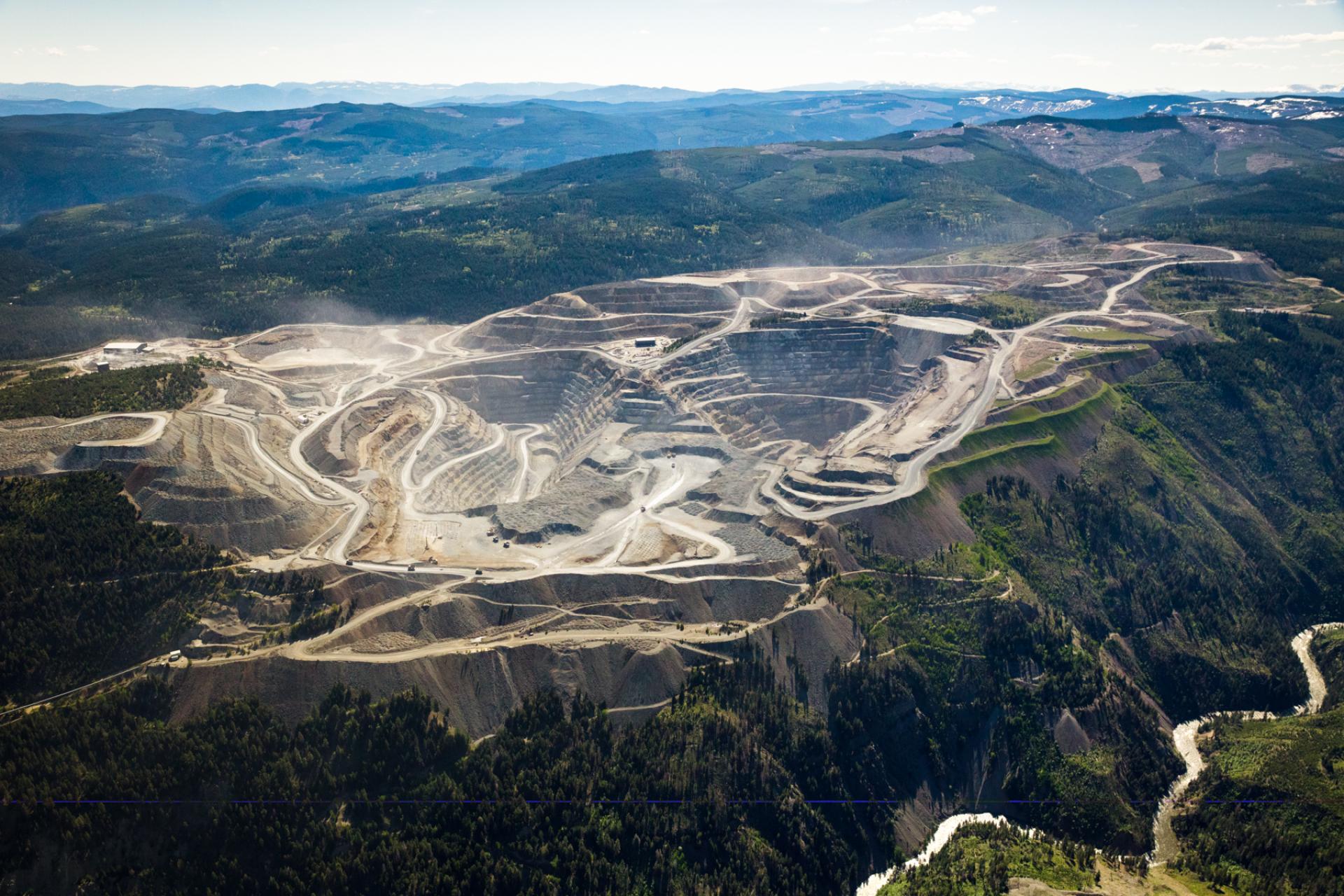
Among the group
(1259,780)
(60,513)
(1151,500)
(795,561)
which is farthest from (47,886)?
(1151,500)

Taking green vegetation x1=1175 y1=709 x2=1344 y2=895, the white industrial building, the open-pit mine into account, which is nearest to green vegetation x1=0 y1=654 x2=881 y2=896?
the open-pit mine

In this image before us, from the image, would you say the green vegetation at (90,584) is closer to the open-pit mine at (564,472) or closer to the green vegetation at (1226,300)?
the open-pit mine at (564,472)

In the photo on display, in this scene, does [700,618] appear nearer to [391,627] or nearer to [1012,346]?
[391,627]

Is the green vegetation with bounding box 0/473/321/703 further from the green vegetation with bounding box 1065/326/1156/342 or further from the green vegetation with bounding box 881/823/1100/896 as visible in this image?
the green vegetation with bounding box 1065/326/1156/342

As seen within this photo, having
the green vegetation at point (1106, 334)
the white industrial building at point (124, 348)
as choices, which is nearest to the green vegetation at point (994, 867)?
the green vegetation at point (1106, 334)

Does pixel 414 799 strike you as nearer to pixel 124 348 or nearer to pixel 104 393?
pixel 104 393

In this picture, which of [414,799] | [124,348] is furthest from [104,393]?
[414,799]
